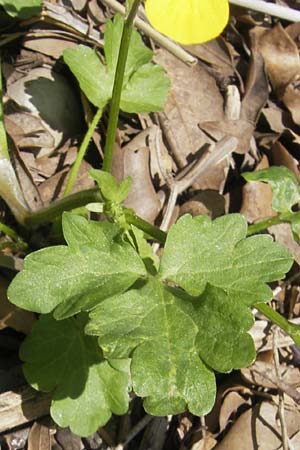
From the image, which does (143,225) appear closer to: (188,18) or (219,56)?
(188,18)

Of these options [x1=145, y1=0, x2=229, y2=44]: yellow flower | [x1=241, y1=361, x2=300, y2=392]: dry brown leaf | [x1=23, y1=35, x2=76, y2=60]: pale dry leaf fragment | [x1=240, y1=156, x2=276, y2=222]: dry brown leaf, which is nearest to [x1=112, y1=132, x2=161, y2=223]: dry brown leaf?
[x1=240, y1=156, x2=276, y2=222]: dry brown leaf

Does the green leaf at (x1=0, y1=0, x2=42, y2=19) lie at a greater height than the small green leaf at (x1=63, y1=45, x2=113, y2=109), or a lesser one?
greater

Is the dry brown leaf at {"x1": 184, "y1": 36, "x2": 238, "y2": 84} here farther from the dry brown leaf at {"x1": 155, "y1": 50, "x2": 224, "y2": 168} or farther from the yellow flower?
the yellow flower

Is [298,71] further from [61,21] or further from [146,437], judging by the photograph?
[146,437]

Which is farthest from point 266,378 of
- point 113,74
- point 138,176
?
point 113,74

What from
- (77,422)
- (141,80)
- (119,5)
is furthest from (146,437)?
(119,5)
